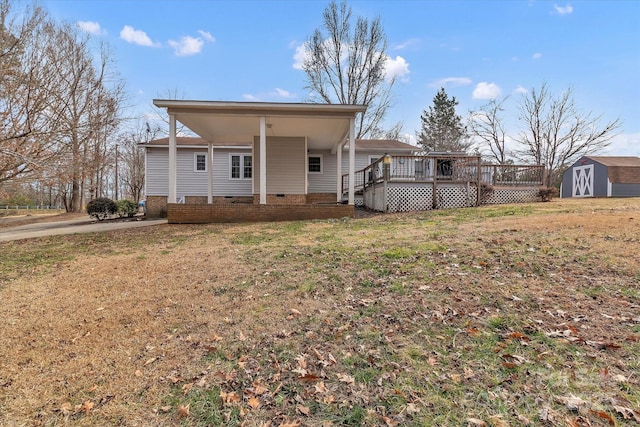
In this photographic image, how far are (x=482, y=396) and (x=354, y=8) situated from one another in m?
28.6

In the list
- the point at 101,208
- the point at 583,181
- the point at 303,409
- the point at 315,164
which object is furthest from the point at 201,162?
the point at 583,181

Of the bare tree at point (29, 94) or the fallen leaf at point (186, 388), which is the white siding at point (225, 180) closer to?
the bare tree at point (29, 94)

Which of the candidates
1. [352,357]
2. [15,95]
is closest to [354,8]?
[15,95]

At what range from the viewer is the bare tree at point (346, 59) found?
25406mm

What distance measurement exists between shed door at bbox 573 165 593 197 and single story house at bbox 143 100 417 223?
13923 millimetres

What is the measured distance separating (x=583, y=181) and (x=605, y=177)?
70.8 inches

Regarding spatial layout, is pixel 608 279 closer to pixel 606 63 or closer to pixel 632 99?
pixel 606 63

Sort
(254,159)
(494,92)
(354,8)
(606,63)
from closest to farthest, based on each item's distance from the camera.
Result: (254,159) → (606,63) → (354,8) → (494,92)

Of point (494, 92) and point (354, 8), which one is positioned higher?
point (354, 8)

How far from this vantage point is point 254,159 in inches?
584

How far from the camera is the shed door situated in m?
22.3

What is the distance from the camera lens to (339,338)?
3.15 metres

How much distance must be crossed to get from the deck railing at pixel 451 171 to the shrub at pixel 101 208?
12.6 meters

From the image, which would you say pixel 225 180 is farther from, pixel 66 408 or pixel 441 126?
pixel 441 126
